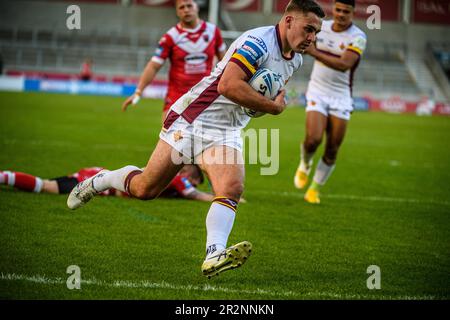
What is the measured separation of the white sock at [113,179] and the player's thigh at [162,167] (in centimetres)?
33

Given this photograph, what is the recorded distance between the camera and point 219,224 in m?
5.56

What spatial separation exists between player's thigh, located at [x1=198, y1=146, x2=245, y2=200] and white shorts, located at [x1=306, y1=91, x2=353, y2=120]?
4496mm

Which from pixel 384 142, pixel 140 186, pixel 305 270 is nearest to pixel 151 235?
pixel 140 186

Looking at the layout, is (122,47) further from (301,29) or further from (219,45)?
(301,29)

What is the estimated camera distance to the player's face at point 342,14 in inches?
382

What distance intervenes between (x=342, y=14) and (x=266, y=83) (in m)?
4.53

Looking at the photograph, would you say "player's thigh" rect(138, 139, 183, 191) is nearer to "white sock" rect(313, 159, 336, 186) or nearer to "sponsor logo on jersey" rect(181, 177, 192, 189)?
"sponsor logo on jersey" rect(181, 177, 192, 189)

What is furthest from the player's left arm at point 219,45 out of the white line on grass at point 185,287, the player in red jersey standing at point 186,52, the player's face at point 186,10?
the white line on grass at point 185,287

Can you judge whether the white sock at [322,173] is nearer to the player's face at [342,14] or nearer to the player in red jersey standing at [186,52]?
the player's face at [342,14]

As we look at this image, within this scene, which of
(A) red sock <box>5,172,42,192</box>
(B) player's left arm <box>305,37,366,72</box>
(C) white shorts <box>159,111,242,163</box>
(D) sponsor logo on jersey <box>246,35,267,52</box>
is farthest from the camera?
(B) player's left arm <box>305,37,366,72</box>

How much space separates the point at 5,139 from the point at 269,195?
278 inches

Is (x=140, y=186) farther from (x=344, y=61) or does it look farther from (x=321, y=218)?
(x=344, y=61)

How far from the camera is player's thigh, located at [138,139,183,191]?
19.3 ft

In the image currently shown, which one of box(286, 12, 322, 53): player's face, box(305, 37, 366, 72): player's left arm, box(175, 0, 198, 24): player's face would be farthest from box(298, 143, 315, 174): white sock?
box(286, 12, 322, 53): player's face
